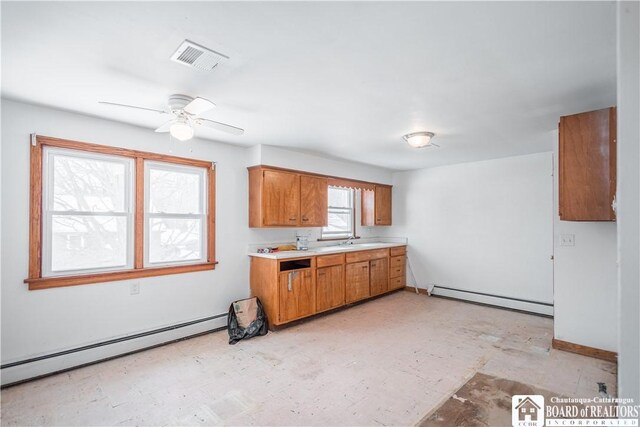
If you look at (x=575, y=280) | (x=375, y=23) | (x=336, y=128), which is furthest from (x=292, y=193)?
(x=575, y=280)

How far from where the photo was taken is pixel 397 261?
5824mm

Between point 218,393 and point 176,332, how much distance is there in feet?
4.36

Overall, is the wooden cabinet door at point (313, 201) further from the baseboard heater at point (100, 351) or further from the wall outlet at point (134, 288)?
the wall outlet at point (134, 288)

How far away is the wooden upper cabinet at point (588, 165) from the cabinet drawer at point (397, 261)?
10.4ft

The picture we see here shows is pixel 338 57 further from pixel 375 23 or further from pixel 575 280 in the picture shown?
pixel 575 280

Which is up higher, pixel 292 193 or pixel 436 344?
pixel 292 193

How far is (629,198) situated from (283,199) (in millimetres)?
3502

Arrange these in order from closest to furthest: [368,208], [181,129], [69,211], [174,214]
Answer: [181,129] → [69,211] → [174,214] → [368,208]

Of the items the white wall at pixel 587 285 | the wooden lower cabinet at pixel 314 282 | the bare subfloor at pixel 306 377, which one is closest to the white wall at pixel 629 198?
the bare subfloor at pixel 306 377

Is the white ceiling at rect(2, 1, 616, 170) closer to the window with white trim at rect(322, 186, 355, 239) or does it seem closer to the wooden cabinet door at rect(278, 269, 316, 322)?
the wooden cabinet door at rect(278, 269, 316, 322)

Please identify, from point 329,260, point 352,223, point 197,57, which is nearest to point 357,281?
point 329,260

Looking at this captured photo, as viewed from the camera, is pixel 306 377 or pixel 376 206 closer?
pixel 306 377

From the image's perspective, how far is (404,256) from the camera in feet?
19.7

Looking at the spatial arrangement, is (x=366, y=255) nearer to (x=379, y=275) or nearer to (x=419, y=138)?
(x=379, y=275)
